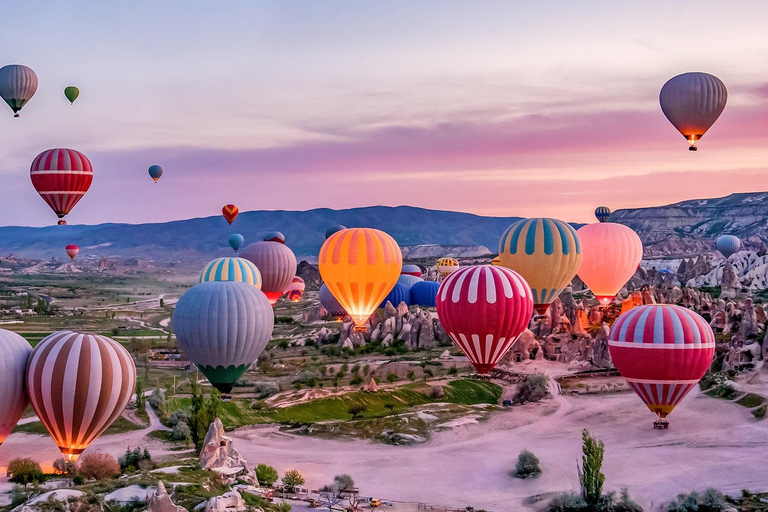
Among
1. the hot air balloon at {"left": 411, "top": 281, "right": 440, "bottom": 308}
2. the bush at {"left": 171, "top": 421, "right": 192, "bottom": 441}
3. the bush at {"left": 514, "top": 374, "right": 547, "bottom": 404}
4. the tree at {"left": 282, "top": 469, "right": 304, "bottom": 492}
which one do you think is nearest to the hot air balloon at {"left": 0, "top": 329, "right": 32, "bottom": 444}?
the bush at {"left": 171, "top": 421, "right": 192, "bottom": 441}

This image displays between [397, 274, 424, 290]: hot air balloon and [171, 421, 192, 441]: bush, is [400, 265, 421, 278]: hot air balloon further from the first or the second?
[171, 421, 192, 441]: bush

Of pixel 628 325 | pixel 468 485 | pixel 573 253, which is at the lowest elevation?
pixel 468 485

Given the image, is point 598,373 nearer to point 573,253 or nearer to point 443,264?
point 573,253

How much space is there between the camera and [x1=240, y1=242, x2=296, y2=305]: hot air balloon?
80.8 m

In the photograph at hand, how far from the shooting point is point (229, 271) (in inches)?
2559

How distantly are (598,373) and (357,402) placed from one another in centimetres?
1451

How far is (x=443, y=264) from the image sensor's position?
137 meters

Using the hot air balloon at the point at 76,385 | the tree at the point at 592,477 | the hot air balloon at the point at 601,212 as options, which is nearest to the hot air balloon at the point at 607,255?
the tree at the point at 592,477

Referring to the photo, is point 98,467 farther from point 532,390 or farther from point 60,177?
point 60,177

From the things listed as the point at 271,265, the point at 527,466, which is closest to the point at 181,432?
the point at 527,466

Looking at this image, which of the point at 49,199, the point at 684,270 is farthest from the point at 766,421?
the point at 684,270

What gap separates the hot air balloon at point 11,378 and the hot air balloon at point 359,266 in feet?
70.7

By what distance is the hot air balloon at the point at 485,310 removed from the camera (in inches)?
1721

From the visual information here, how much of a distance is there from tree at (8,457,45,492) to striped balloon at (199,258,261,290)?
28.8 meters
